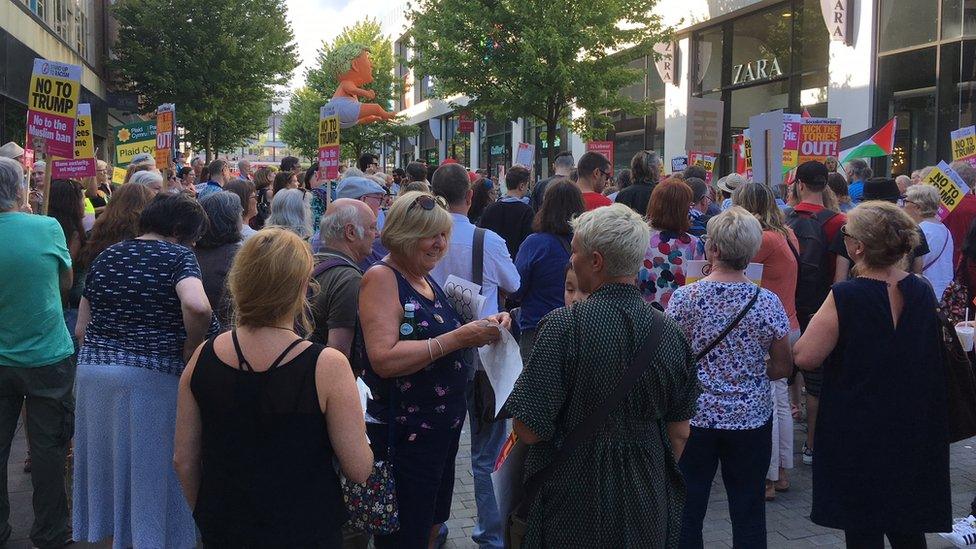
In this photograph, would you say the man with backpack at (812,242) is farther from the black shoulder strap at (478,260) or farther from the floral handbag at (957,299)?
the black shoulder strap at (478,260)

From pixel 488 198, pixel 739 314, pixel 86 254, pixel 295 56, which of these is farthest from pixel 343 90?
pixel 739 314

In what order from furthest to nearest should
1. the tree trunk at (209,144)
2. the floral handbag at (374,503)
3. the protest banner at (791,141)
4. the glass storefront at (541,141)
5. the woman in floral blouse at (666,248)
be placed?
the tree trunk at (209,144), the glass storefront at (541,141), the protest banner at (791,141), the woman in floral blouse at (666,248), the floral handbag at (374,503)

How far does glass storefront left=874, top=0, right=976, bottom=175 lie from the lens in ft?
48.3

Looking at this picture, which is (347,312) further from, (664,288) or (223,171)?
(223,171)

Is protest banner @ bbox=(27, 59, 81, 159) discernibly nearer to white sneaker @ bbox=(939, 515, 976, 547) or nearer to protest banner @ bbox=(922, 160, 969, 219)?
white sneaker @ bbox=(939, 515, 976, 547)

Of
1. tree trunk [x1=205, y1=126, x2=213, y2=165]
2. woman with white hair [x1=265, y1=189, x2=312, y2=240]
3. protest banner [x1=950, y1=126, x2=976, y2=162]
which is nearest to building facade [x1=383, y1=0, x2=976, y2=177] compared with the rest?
protest banner [x1=950, y1=126, x2=976, y2=162]

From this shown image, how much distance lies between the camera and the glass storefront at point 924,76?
580 inches

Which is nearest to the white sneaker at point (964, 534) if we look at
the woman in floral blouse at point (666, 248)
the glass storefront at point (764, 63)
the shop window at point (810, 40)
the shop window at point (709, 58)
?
the woman in floral blouse at point (666, 248)

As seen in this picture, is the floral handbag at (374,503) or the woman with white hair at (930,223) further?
the woman with white hair at (930,223)

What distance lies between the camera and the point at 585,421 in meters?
2.73

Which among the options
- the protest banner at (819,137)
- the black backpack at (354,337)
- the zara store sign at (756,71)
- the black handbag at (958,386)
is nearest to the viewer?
the black backpack at (354,337)

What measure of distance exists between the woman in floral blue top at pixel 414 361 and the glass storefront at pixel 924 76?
47.0ft

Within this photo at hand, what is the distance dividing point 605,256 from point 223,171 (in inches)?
348

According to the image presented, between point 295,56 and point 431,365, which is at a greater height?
point 295,56
